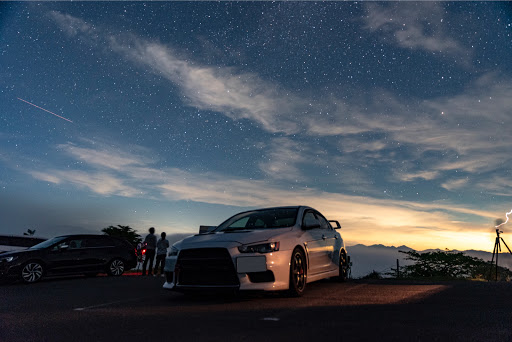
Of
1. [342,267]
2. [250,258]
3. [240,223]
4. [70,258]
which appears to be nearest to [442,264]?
[342,267]

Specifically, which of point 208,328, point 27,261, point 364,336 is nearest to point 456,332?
point 364,336

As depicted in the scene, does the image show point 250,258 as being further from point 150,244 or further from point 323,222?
point 150,244

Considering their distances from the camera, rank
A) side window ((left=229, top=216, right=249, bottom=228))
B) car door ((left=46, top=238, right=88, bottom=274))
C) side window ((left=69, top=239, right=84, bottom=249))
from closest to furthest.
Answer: side window ((left=229, top=216, right=249, bottom=228)), car door ((left=46, top=238, right=88, bottom=274)), side window ((left=69, top=239, right=84, bottom=249))

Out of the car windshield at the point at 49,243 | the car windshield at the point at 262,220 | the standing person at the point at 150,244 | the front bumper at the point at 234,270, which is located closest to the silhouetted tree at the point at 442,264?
the standing person at the point at 150,244

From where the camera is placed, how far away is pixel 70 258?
14.5 meters

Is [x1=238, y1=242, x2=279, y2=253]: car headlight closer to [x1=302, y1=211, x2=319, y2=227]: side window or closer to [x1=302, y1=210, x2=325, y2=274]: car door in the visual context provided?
[x1=302, y1=210, x2=325, y2=274]: car door

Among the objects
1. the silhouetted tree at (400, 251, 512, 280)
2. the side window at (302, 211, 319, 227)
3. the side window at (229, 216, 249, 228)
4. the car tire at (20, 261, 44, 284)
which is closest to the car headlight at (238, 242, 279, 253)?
the side window at (229, 216, 249, 228)

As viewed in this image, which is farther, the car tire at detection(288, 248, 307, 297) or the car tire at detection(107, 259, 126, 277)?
the car tire at detection(107, 259, 126, 277)

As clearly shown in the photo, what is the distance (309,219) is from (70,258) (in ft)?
29.9

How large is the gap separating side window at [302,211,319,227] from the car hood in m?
1.08

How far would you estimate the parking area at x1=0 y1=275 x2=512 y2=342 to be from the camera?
4.56m

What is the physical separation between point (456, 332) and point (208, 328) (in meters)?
2.60

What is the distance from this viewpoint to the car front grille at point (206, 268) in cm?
692

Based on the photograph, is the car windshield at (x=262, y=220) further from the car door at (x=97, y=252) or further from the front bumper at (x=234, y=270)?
the car door at (x=97, y=252)
